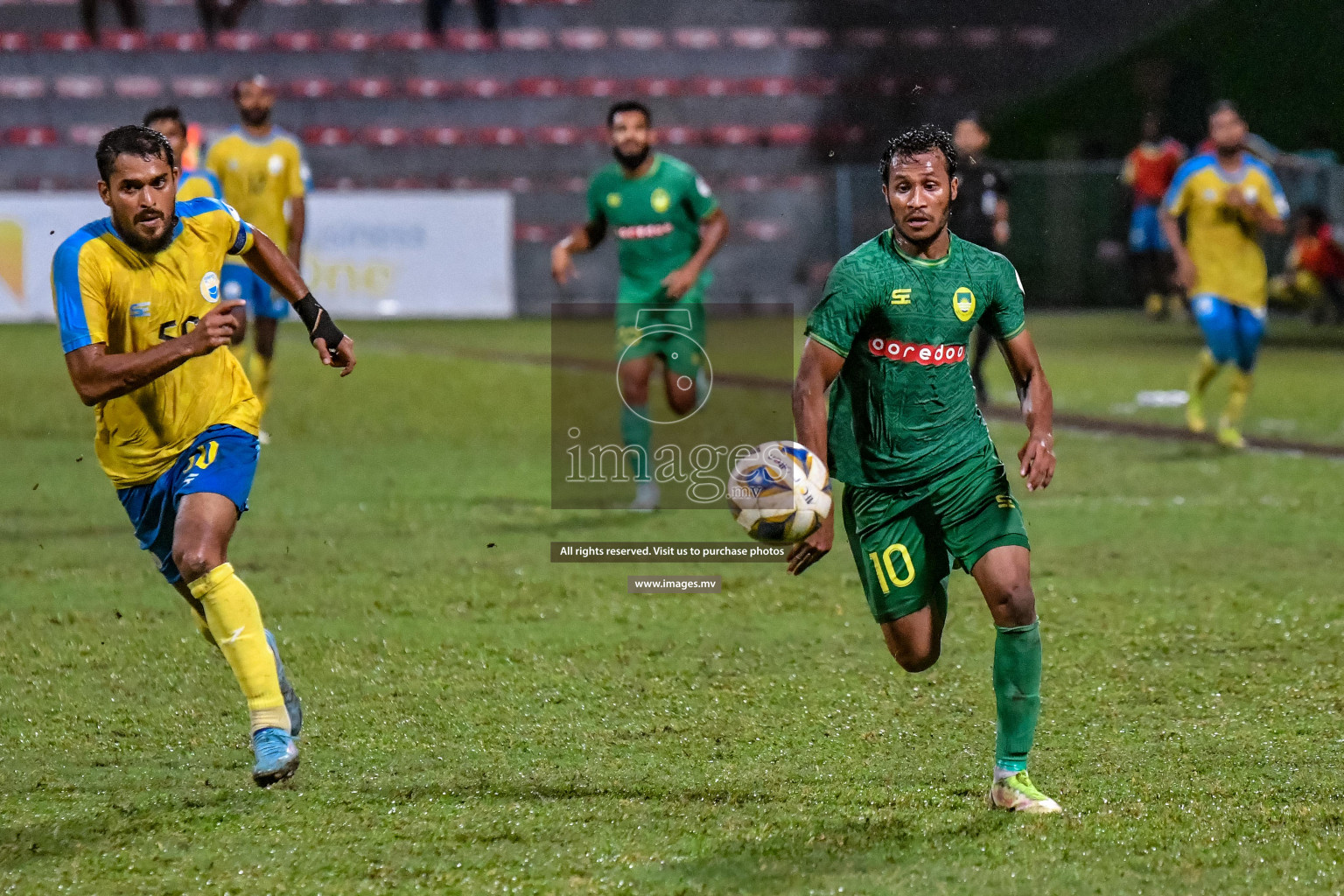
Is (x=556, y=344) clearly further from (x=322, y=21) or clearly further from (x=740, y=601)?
(x=740, y=601)

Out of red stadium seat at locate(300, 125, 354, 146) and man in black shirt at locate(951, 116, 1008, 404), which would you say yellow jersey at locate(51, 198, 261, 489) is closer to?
man in black shirt at locate(951, 116, 1008, 404)

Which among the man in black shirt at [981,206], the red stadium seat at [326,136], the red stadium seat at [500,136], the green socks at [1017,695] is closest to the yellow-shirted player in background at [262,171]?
the man in black shirt at [981,206]

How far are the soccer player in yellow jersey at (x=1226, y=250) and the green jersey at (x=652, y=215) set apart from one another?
4.15 metres

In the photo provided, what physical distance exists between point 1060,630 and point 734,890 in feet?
12.1

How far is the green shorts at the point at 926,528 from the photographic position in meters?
5.09

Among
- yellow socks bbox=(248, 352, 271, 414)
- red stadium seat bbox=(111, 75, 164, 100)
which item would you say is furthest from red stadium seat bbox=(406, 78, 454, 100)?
yellow socks bbox=(248, 352, 271, 414)

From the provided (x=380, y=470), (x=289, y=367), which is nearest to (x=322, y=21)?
(x=289, y=367)

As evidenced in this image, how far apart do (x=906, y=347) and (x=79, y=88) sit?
986 inches

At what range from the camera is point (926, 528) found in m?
5.20

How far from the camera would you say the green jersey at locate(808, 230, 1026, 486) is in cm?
507

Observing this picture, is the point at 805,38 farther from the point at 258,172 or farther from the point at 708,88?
the point at 258,172

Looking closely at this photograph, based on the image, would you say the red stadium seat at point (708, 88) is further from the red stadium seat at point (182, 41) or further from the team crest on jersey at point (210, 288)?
the team crest on jersey at point (210, 288)

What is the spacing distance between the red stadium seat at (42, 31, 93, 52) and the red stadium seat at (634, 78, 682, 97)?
324 inches

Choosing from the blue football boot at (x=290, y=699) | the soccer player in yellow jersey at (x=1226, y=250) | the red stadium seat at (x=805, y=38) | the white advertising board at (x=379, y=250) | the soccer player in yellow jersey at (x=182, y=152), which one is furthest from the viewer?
the red stadium seat at (x=805, y=38)
